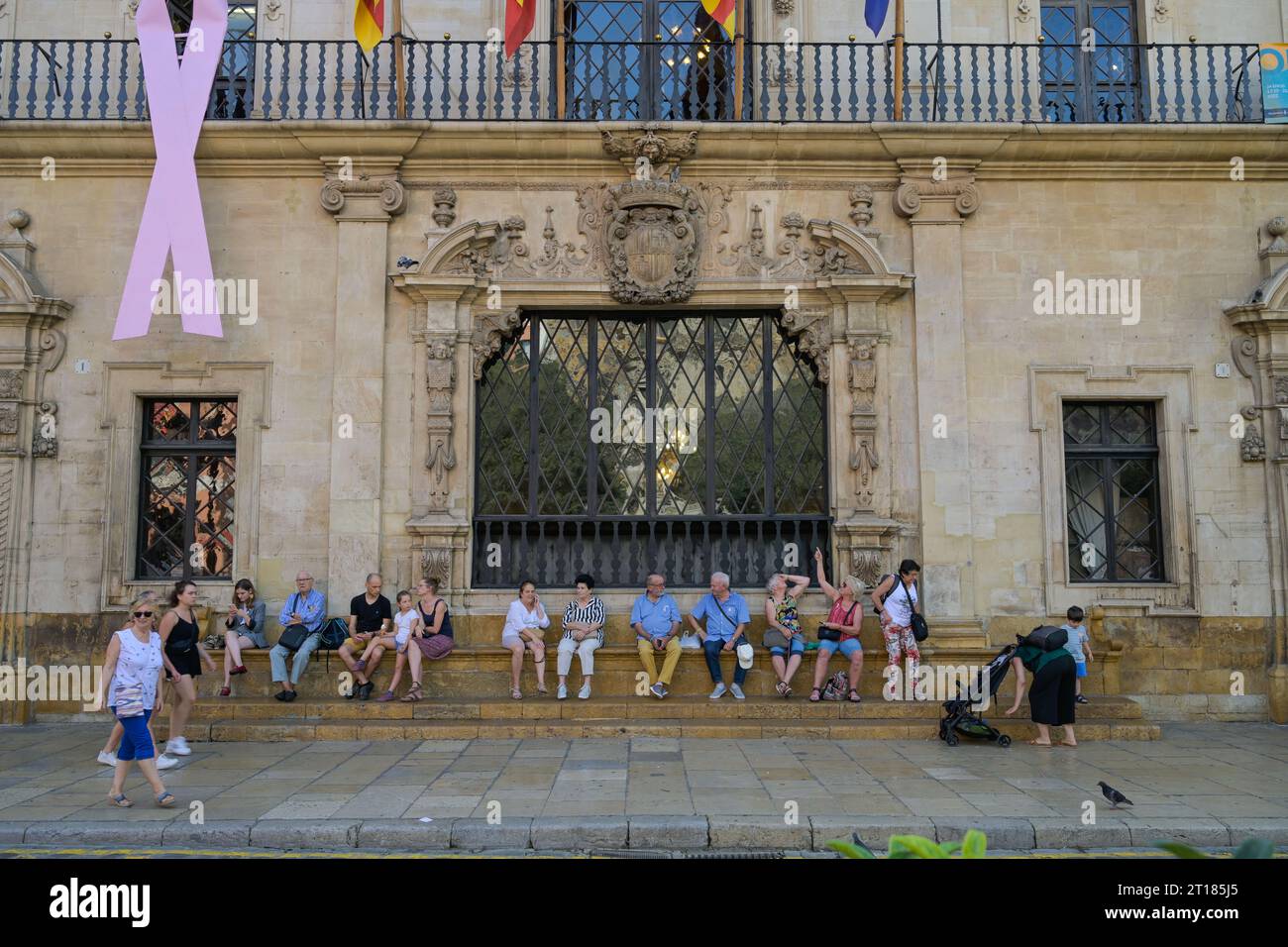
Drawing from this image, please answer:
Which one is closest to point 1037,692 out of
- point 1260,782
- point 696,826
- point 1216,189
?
point 1260,782

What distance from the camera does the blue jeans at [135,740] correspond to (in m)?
7.57

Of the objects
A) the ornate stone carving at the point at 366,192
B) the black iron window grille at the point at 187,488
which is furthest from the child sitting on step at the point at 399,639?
the ornate stone carving at the point at 366,192

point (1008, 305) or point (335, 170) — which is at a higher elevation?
point (335, 170)

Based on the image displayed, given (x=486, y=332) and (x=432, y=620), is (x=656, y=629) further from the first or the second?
(x=486, y=332)

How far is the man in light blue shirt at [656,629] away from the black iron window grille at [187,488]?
542cm

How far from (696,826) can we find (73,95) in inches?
510

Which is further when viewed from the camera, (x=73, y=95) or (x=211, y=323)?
(x=73, y=95)

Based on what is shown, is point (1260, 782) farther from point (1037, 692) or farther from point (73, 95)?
point (73, 95)

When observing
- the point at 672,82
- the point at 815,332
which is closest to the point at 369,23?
the point at 672,82

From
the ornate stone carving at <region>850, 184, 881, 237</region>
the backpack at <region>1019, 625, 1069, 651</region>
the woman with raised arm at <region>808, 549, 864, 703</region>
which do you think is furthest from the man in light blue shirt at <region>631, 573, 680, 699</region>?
the ornate stone carving at <region>850, 184, 881, 237</region>

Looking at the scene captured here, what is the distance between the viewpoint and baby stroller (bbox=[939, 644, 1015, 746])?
10320mm

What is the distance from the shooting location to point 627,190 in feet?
41.4

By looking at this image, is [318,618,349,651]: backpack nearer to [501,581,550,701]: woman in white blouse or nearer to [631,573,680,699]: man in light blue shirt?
[501,581,550,701]: woman in white blouse

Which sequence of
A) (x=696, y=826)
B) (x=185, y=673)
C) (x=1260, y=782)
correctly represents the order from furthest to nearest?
(x=185, y=673) < (x=1260, y=782) < (x=696, y=826)
